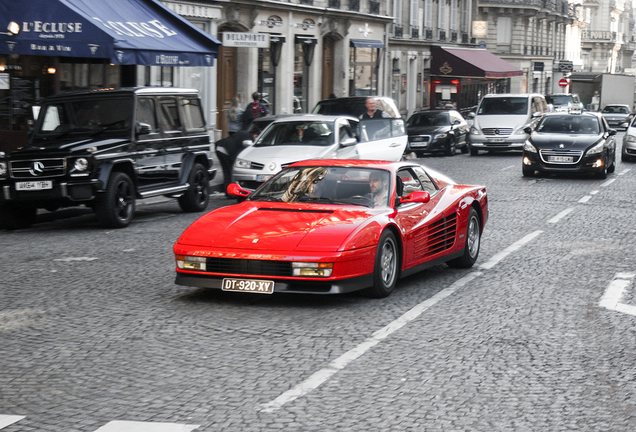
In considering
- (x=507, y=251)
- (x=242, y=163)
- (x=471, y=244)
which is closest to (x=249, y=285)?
(x=471, y=244)

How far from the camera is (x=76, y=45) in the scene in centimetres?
1842

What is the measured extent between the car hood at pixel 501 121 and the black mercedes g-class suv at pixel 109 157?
17.4 meters

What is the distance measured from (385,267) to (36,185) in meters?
6.55

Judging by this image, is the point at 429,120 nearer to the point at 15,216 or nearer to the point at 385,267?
the point at 15,216

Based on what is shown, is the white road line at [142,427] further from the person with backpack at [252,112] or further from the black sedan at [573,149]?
the black sedan at [573,149]

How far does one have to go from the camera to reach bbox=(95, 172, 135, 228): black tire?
523 inches

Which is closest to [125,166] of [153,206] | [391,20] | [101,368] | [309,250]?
[153,206]

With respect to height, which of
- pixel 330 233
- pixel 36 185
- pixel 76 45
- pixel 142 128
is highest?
pixel 76 45

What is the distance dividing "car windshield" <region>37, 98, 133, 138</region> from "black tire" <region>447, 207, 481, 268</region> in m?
5.93

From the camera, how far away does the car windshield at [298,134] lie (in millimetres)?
17672

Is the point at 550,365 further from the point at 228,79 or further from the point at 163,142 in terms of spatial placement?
the point at 228,79

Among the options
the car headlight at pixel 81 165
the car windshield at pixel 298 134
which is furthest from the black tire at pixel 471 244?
the car windshield at pixel 298 134

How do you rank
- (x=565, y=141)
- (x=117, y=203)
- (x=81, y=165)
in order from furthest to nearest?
(x=565, y=141) < (x=117, y=203) < (x=81, y=165)

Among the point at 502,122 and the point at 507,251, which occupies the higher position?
the point at 502,122
